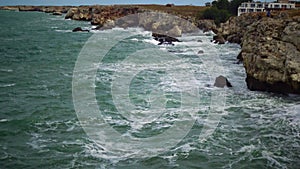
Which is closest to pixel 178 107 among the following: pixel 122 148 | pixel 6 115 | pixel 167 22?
pixel 122 148

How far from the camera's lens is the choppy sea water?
14.6m

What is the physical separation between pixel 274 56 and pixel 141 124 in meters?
10.9

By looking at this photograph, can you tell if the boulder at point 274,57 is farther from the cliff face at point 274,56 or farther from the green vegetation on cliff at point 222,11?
the green vegetation on cliff at point 222,11

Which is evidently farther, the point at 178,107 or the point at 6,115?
the point at 178,107

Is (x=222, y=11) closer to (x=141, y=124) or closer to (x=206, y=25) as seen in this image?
(x=206, y=25)

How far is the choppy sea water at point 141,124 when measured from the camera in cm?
1461

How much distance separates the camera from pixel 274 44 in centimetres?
2366

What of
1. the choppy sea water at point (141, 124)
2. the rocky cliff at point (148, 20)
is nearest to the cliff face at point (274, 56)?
the choppy sea water at point (141, 124)

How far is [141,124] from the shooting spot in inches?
744

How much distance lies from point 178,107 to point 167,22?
168ft

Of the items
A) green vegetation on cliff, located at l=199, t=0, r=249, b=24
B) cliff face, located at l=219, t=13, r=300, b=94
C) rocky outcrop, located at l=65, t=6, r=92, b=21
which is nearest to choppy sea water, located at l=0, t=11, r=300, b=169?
cliff face, located at l=219, t=13, r=300, b=94

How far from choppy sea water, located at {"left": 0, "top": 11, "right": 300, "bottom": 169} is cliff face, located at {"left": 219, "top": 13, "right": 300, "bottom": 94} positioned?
88 centimetres

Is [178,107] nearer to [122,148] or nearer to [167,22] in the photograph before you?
[122,148]

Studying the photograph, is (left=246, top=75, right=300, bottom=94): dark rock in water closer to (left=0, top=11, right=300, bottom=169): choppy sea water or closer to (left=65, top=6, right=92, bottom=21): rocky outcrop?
(left=0, top=11, right=300, bottom=169): choppy sea water
